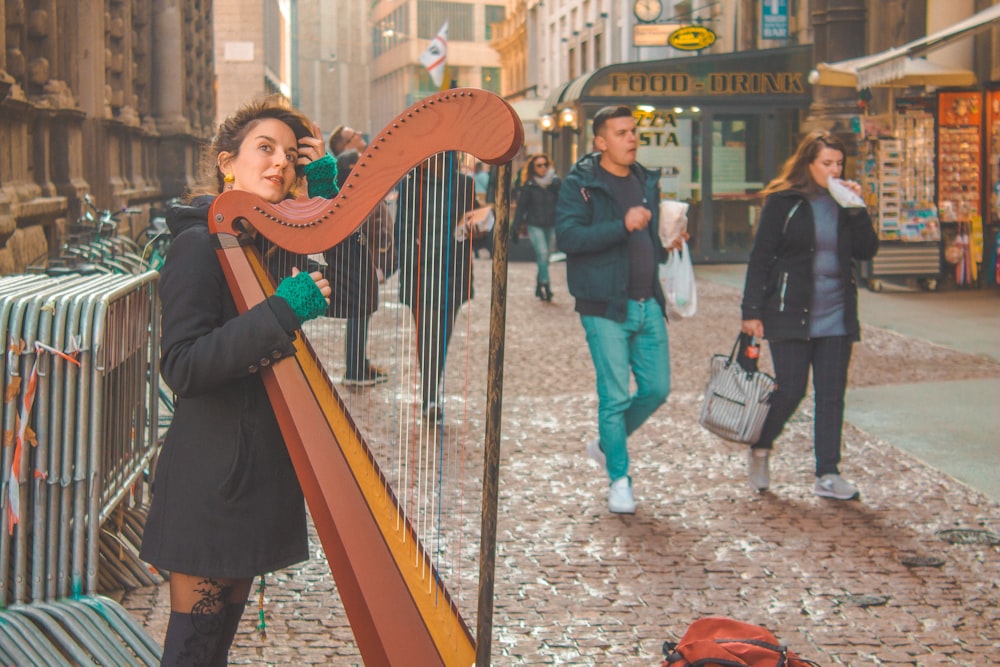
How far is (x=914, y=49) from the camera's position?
12289 mm

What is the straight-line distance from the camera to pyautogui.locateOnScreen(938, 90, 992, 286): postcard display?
53.9ft

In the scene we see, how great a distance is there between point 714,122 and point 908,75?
7504 mm

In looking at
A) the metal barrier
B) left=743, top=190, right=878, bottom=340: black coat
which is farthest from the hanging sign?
the metal barrier

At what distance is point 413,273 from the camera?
3.55 metres

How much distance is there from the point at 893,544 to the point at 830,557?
370mm

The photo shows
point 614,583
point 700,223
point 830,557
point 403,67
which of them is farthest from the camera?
point 403,67

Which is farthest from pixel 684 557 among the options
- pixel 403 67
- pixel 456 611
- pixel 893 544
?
pixel 403 67

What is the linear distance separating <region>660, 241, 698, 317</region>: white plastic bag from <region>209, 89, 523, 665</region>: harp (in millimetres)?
3789

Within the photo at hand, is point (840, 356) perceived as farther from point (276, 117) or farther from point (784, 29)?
point (784, 29)

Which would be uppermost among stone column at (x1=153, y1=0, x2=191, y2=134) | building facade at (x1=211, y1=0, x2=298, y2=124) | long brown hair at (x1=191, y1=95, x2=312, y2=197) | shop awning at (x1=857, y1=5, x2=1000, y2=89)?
building facade at (x1=211, y1=0, x2=298, y2=124)

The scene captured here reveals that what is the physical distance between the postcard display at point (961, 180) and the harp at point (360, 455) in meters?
14.7

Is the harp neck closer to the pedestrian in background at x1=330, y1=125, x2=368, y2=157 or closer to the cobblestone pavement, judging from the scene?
the cobblestone pavement

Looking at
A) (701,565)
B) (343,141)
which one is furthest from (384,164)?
(343,141)

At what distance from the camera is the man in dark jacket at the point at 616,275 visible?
625cm
